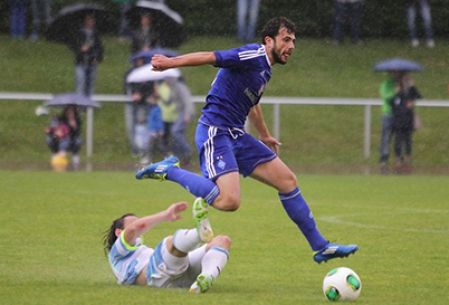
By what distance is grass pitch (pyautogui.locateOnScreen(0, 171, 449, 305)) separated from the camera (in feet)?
34.4

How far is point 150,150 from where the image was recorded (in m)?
25.7

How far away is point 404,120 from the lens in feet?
84.2

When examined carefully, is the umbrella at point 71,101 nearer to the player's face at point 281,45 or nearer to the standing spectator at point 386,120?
the standing spectator at point 386,120

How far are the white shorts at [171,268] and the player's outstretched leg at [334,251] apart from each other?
1.12 metres

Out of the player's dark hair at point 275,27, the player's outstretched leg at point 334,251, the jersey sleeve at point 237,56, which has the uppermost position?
the player's dark hair at point 275,27

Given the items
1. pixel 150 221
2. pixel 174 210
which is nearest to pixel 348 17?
pixel 150 221

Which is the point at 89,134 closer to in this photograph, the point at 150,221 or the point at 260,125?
the point at 260,125

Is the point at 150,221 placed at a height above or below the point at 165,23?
above

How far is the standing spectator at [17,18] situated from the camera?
33.0 metres

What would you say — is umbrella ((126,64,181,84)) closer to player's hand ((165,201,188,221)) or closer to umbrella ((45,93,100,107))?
umbrella ((45,93,100,107))

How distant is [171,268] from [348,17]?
24.6 metres

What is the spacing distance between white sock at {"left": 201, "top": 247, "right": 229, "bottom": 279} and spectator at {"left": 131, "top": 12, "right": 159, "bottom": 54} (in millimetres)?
17816

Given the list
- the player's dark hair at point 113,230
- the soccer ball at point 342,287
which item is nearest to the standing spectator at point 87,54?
the player's dark hair at point 113,230

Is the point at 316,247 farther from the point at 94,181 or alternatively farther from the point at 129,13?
the point at 129,13
